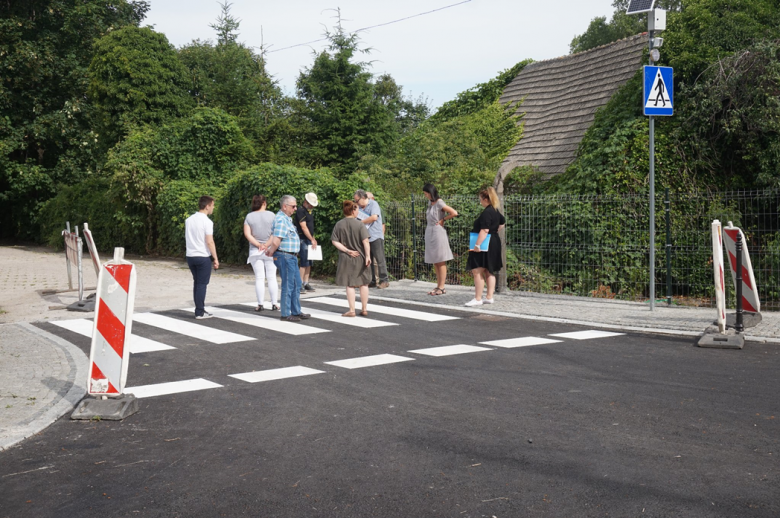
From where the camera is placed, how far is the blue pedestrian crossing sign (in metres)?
11.0

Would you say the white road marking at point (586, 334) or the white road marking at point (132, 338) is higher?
the white road marking at point (586, 334)

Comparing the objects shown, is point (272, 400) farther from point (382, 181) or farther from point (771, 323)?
point (382, 181)

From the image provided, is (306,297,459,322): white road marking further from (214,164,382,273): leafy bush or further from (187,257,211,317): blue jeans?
(214,164,382,273): leafy bush

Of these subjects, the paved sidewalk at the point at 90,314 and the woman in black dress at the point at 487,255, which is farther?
the woman in black dress at the point at 487,255

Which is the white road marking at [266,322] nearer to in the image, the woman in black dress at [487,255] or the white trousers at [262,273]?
the white trousers at [262,273]

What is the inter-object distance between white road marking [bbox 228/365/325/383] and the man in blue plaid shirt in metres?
3.40

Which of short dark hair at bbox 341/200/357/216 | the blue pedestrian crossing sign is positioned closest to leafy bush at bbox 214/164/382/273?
short dark hair at bbox 341/200/357/216

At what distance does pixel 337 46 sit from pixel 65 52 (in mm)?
14870

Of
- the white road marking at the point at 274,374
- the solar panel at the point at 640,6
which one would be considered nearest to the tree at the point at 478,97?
the solar panel at the point at 640,6

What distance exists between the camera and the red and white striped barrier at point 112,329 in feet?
19.9

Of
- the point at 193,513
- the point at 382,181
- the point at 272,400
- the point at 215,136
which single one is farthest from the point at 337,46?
the point at 193,513

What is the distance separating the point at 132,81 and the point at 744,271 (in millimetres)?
25738

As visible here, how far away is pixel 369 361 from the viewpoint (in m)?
7.93

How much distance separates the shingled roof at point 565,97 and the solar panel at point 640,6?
7004 millimetres
